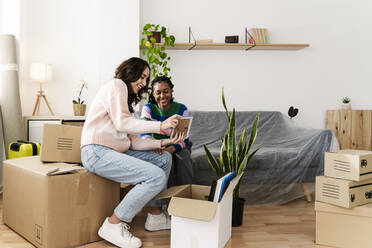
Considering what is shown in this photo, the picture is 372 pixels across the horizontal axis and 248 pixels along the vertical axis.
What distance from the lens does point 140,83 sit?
2.09 meters

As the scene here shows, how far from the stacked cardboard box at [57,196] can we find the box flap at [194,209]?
1.54 ft

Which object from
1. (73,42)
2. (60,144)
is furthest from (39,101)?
(60,144)

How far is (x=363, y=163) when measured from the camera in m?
1.90

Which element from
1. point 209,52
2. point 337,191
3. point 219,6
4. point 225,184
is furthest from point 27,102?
point 337,191

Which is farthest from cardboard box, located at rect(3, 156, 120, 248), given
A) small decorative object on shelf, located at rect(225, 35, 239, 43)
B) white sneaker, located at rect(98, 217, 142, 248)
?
small decorative object on shelf, located at rect(225, 35, 239, 43)

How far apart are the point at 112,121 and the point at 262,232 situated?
3.78 ft

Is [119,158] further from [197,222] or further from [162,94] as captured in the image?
[162,94]

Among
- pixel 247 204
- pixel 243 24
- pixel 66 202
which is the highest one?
pixel 243 24

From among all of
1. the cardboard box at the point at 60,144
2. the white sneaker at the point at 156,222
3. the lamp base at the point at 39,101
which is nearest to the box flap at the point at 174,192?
the white sneaker at the point at 156,222

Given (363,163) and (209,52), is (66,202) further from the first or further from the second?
(209,52)

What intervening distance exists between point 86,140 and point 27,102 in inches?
84.5

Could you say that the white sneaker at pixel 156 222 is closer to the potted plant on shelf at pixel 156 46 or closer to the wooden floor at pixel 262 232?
the wooden floor at pixel 262 232

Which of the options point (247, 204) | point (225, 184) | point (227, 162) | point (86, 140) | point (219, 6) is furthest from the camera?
point (219, 6)

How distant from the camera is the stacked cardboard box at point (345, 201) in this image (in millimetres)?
1878
